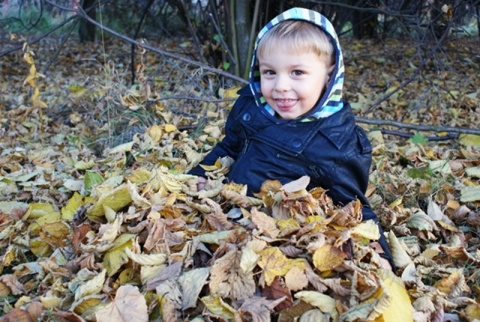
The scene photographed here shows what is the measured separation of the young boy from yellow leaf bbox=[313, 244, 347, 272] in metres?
0.40

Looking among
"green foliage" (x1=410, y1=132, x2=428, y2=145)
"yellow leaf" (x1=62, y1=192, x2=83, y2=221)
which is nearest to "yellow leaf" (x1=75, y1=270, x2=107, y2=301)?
"yellow leaf" (x1=62, y1=192, x2=83, y2=221)

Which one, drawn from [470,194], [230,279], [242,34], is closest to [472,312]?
[230,279]

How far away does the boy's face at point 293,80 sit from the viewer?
2.06 metres

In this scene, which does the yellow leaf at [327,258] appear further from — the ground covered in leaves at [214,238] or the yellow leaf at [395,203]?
the yellow leaf at [395,203]

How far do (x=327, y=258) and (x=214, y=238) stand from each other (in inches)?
14.1

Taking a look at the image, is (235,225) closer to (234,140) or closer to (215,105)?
(234,140)

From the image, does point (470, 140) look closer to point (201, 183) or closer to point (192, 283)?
point (201, 183)

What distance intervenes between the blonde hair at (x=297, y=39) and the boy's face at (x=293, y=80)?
2 cm

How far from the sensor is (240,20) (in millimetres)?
4523

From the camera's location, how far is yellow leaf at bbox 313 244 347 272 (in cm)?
163

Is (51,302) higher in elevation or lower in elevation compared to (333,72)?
lower

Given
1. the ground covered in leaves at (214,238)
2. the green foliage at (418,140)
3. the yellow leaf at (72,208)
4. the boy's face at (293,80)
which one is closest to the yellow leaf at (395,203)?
the ground covered in leaves at (214,238)

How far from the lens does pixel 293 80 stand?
Result: 209 centimetres

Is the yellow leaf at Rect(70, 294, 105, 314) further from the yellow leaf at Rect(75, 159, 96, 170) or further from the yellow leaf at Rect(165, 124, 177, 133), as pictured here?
the yellow leaf at Rect(165, 124, 177, 133)
